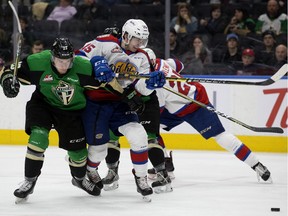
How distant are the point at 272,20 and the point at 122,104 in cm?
322

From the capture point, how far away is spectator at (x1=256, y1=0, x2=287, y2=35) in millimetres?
7992

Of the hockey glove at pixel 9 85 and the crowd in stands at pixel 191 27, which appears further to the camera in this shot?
the crowd in stands at pixel 191 27

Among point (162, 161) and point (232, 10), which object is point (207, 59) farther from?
point (162, 161)

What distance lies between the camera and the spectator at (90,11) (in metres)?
8.55

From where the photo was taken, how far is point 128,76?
206 inches

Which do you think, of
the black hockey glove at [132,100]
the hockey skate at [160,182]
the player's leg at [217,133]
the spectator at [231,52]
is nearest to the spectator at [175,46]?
the spectator at [231,52]

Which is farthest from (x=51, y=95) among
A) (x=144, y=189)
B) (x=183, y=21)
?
(x=183, y=21)

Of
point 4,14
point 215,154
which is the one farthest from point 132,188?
point 4,14

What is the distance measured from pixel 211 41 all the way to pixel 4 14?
2.11 metres

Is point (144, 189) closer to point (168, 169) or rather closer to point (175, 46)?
point (168, 169)

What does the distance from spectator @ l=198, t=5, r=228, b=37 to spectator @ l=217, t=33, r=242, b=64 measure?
17 centimetres

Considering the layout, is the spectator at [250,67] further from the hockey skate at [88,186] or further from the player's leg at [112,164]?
the hockey skate at [88,186]

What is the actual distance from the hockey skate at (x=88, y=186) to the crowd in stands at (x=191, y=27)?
306 cm

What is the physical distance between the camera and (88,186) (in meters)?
5.36
